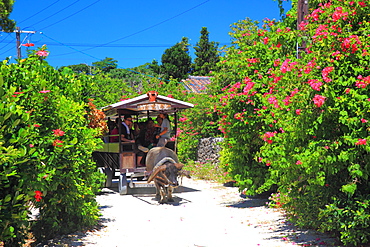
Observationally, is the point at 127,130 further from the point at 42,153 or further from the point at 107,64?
the point at 107,64

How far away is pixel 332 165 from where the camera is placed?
20.5 ft

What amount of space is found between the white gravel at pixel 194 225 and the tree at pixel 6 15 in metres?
12.5

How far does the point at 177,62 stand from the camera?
50.9m

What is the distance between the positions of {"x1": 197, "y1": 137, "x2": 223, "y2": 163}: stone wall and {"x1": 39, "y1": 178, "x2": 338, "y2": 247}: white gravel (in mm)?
6474

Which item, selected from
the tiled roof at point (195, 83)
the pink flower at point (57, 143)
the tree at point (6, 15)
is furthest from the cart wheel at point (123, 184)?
the tiled roof at point (195, 83)

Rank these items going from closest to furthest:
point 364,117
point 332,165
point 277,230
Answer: point 364,117 → point 332,165 → point 277,230

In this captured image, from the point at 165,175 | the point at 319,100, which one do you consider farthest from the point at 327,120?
the point at 165,175

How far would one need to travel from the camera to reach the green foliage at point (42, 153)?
5125 millimetres

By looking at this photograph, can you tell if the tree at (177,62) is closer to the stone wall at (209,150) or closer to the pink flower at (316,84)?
the stone wall at (209,150)

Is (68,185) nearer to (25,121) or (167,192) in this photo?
(25,121)

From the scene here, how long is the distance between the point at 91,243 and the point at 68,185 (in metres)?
1.15

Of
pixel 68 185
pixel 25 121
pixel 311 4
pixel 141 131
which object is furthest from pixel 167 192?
pixel 25 121

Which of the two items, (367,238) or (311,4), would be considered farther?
(311,4)

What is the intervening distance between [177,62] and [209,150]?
102 feet
